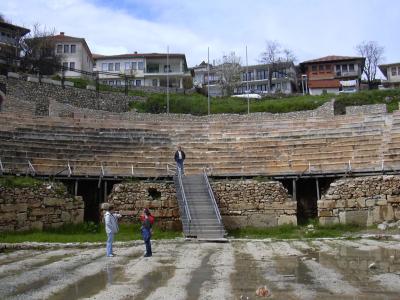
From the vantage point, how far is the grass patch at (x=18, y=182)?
15996mm

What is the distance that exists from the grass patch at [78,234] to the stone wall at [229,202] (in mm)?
777

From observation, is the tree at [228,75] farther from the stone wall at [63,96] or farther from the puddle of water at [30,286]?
the puddle of water at [30,286]

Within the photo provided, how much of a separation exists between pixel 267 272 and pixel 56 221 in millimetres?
10470

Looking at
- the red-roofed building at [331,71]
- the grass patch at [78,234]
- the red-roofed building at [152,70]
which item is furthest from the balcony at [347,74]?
the grass patch at [78,234]

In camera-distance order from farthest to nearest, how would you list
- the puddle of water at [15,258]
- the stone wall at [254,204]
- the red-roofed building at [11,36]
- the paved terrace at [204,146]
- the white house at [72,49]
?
the white house at [72,49] → the red-roofed building at [11,36] → the paved terrace at [204,146] → the stone wall at [254,204] → the puddle of water at [15,258]

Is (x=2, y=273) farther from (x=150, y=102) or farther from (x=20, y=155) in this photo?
(x=150, y=102)

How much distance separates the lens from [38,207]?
1656cm

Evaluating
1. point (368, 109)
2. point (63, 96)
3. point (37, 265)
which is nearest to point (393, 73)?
point (368, 109)

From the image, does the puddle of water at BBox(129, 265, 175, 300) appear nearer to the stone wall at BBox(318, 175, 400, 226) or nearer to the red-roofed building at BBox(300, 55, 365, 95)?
the stone wall at BBox(318, 175, 400, 226)

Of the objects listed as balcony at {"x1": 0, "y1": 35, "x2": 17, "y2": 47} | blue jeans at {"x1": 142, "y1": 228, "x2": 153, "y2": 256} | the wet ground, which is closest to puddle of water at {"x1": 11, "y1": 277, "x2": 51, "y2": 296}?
the wet ground

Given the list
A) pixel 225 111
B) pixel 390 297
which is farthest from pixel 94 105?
pixel 390 297

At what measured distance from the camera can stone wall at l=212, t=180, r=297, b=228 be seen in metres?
19.0

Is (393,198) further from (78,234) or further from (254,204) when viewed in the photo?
(78,234)

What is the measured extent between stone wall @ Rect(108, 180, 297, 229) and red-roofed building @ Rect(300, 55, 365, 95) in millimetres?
47711
